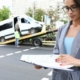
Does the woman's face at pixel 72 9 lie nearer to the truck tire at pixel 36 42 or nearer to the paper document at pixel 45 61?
the paper document at pixel 45 61

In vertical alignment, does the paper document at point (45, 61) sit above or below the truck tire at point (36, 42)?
above

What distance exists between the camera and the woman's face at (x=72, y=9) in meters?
1.72

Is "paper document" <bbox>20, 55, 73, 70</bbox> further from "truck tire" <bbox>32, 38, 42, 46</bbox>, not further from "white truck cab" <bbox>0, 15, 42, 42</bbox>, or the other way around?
"white truck cab" <bbox>0, 15, 42, 42</bbox>

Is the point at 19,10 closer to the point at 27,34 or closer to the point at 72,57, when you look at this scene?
the point at 27,34

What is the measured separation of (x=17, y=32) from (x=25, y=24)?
94cm

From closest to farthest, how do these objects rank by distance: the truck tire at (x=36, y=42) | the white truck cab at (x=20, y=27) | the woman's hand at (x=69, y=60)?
the woman's hand at (x=69, y=60) < the truck tire at (x=36, y=42) < the white truck cab at (x=20, y=27)

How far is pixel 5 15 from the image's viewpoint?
47125mm

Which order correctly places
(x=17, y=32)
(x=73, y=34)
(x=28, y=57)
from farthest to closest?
(x=17, y=32) < (x=28, y=57) < (x=73, y=34)

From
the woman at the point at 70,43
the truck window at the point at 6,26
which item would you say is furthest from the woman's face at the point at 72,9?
the truck window at the point at 6,26

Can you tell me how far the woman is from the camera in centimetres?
167

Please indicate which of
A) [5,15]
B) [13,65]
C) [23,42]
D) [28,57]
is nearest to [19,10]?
[5,15]

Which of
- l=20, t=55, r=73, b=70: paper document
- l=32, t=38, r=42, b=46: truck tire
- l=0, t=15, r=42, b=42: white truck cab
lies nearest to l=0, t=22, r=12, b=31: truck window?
l=0, t=15, r=42, b=42: white truck cab

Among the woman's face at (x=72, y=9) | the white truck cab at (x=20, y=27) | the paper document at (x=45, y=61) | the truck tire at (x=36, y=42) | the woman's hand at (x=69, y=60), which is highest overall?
the woman's face at (x=72, y=9)

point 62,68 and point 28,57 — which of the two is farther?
point 28,57
